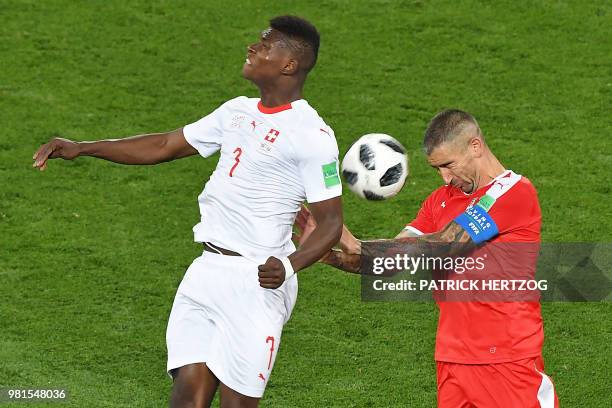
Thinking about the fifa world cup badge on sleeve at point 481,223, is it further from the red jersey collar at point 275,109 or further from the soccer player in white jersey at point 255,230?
the red jersey collar at point 275,109

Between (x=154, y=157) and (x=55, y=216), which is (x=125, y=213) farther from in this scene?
(x=154, y=157)

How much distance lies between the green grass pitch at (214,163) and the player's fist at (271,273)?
2120mm

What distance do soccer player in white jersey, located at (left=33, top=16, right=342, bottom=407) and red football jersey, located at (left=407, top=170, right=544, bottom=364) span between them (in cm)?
77

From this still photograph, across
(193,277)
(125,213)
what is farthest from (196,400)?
(125,213)

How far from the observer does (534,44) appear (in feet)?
43.8

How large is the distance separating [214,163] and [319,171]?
517 centimetres

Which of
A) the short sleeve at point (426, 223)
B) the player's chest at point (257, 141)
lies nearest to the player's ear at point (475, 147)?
the short sleeve at point (426, 223)

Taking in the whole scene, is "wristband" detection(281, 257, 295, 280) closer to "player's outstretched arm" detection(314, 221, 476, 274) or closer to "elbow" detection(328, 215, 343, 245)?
"elbow" detection(328, 215, 343, 245)

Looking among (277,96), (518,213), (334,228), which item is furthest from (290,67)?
(518,213)

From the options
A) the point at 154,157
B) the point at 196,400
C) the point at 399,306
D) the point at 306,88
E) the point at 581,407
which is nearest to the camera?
the point at 196,400

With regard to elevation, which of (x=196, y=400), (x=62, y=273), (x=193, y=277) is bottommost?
(x=62, y=273)

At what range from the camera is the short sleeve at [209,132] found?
7105mm

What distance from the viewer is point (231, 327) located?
22.1 feet

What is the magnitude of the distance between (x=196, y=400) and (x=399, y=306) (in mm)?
3414
